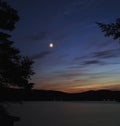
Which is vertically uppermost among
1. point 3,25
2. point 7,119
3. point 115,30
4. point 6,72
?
point 3,25

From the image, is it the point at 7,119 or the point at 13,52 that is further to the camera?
the point at 7,119

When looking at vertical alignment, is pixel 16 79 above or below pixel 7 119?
above

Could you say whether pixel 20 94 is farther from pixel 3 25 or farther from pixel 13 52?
pixel 3 25

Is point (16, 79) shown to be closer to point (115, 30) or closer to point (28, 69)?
point (28, 69)

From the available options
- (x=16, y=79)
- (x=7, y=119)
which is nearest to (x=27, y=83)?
(x=16, y=79)

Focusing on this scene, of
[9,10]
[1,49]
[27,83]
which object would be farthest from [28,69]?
→ [9,10]

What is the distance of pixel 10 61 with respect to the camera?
2038 cm

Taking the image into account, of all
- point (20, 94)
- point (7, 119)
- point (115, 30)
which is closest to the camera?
point (115, 30)

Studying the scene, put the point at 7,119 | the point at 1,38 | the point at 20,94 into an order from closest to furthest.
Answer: the point at 1,38 → the point at 20,94 → the point at 7,119

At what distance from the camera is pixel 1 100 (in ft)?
68.6

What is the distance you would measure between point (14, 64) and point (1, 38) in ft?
6.29

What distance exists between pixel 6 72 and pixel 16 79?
814 millimetres

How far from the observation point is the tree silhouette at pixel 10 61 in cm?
2003

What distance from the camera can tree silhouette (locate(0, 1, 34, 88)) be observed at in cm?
2003
